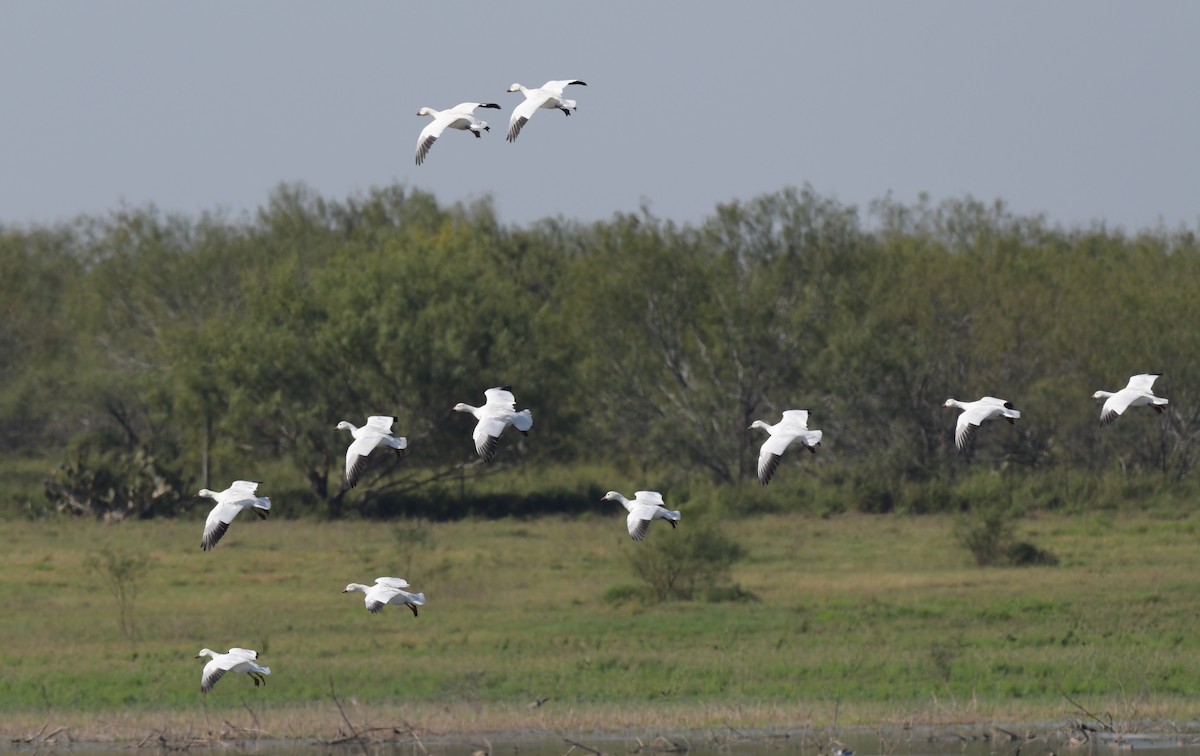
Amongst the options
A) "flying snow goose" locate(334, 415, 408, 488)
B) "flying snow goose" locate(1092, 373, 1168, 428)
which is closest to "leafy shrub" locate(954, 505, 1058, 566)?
"flying snow goose" locate(1092, 373, 1168, 428)

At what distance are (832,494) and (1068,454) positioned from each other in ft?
19.2

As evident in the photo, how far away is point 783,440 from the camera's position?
1691 cm

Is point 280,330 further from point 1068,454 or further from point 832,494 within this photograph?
point 1068,454

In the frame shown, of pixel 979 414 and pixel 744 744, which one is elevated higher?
pixel 979 414

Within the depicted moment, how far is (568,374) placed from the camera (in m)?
45.4

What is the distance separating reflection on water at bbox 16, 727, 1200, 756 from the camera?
19.5 metres

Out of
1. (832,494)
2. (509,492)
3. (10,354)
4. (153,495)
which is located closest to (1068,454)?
(832,494)

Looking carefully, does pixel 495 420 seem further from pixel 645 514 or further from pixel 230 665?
pixel 230 665

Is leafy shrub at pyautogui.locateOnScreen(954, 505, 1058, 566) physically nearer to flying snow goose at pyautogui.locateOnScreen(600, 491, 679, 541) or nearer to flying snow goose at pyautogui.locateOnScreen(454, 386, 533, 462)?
flying snow goose at pyautogui.locateOnScreen(600, 491, 679, 541)

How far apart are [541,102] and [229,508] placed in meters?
4.56

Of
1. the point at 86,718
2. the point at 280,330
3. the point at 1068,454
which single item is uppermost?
the point at 280,330

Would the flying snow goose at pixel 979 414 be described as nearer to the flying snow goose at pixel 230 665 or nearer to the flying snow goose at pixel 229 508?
the flying snow goose at pixel 229 508

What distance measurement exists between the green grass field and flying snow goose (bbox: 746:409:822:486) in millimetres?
4175

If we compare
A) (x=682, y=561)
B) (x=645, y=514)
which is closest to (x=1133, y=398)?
(x=645, y=514)
